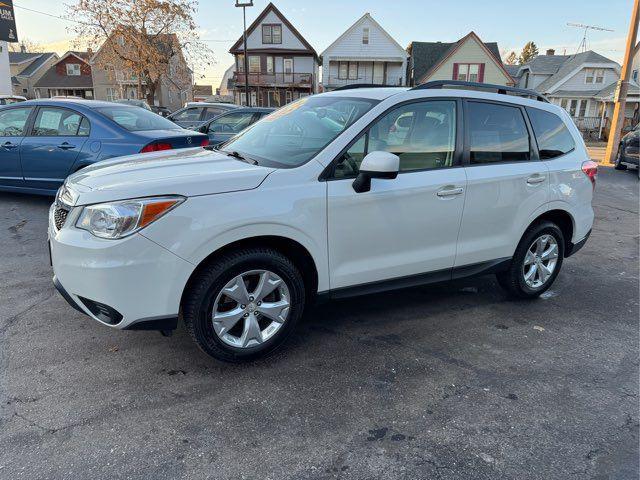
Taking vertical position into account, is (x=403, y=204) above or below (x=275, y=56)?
below

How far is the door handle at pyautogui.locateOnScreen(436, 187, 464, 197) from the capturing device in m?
3.59

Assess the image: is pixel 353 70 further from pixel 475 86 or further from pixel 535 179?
pixel 535 179

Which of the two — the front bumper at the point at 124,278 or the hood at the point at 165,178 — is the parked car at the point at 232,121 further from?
the front bumper at the point at 124,278

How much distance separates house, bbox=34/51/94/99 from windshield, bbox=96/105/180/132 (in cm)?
5499

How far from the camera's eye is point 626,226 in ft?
25.6

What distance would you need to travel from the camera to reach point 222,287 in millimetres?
2932

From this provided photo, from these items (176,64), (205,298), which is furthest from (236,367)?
(176,64)

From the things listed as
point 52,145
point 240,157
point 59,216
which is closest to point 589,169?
point 240,157

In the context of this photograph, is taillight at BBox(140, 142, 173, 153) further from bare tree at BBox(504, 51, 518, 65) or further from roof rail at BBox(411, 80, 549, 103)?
bare tree at BBox(504, 51, 518, 65)

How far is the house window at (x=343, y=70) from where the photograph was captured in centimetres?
4297

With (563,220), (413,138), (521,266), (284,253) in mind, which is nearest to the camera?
(284,253)

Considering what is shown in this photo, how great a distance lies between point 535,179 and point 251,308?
2.69 m

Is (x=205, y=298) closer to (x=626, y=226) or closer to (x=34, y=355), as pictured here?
(x=34, y=355)

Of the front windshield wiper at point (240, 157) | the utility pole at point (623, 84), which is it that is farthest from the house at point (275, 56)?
the front windshield wiper at point (240, 157)
